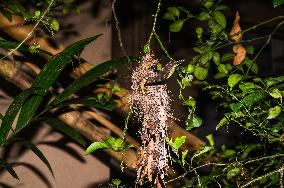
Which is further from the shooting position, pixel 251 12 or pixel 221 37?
pixel 251 12

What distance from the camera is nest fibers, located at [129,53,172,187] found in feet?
2.64

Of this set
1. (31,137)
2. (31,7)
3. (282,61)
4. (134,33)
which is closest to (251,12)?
(282,61)

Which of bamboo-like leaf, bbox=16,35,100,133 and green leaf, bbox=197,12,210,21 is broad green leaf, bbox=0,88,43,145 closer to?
bamboo-like leaf, bbox=16,35,100,133

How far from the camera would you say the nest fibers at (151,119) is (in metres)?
0.80

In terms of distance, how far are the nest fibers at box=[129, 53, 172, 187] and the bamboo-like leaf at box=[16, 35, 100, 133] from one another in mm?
161

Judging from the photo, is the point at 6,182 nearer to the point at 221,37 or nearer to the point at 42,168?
the point at 42,168

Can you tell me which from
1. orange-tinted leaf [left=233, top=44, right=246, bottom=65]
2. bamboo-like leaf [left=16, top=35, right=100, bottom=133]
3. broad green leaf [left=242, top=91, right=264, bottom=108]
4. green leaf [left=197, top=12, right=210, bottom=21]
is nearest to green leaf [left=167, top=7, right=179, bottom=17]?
green leaf [left=197, top=12, right=210, bottom=21]

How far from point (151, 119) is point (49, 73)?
29 cm

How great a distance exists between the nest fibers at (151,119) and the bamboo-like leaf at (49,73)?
0.16m

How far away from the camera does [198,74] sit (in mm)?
1030

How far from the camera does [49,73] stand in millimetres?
934

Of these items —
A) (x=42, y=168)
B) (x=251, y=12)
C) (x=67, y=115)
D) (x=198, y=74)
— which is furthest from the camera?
(x=251, y=12)

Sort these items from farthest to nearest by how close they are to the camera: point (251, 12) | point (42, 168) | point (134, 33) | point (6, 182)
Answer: point (251, 12) < point (134, 33) < point (42, 168) < point (6, 182)

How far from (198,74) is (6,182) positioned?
3.31ft
